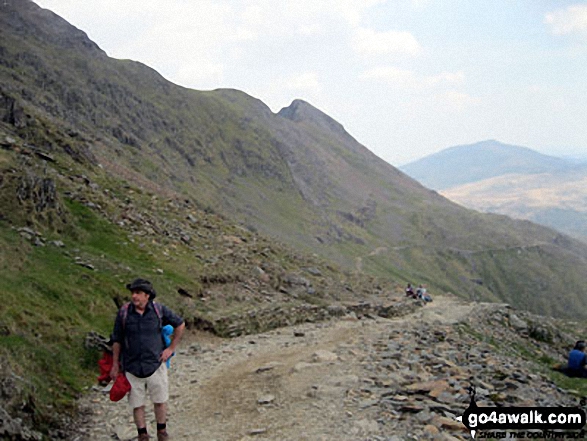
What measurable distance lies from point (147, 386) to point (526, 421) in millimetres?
8332

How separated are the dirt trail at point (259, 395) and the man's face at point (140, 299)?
10.6 feet

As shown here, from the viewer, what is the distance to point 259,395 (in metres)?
12.8

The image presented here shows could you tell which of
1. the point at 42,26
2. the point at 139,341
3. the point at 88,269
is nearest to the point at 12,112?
the point at 88,269

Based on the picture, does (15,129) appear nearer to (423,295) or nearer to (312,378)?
(312,378)

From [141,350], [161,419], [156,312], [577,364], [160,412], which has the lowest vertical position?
[577,364]

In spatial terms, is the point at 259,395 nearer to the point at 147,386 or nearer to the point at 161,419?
the point at 161,419

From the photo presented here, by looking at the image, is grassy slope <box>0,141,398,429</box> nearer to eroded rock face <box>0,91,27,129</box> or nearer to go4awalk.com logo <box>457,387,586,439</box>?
eroded rock face <box>0,91,27,129</box>

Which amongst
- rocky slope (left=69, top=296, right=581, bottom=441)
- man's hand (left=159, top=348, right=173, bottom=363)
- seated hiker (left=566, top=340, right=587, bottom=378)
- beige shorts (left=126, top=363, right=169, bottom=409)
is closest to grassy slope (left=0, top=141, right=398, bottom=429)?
rocky slope (left=69, top=296, right=581, bottom=441)

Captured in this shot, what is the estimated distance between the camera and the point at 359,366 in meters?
15.1

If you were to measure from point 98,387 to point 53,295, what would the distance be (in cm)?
510

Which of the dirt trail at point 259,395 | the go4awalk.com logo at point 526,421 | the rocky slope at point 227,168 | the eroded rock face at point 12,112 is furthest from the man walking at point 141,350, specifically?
the eroded rock face at point 12,112

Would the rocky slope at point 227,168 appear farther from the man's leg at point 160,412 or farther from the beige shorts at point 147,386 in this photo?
the man's leg at point 160,412

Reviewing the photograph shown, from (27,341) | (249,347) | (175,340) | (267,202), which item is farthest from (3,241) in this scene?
(267,202)

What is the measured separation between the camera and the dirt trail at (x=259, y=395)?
1074 centimetres
